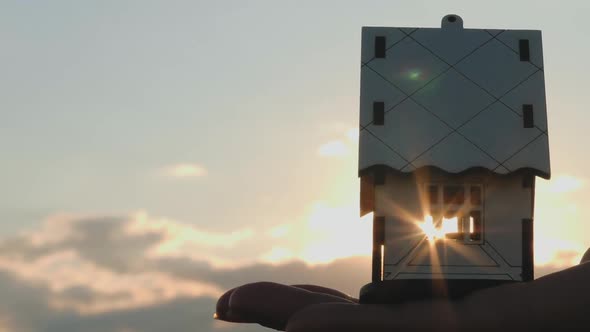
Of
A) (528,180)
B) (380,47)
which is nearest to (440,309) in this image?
(528,180)

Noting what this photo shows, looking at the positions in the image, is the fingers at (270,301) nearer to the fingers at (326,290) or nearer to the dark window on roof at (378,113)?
the fingers at (326,290)

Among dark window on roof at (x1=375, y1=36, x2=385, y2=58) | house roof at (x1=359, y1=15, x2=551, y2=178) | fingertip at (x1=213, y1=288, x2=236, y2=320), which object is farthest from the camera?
dark window on roof at (x1=375, y1=36, x2=385, y2=58)

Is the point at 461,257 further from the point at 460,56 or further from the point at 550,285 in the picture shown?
the point at 460,56

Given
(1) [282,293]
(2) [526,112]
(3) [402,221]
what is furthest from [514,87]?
(1) [282,293]

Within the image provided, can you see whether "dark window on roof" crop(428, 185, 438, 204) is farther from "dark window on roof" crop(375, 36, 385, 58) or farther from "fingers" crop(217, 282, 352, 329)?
"dark window on roof" crop(375, 36, 385, 58)

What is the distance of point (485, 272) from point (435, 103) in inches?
97.0

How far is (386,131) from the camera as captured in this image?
14094 mm

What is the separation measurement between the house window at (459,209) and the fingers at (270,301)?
1777 mm

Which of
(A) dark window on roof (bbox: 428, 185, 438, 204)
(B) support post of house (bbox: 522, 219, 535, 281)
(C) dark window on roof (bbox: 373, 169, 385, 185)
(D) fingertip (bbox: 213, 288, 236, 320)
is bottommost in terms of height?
(D) fingertip (bbox: 213, 288, 236, 320)

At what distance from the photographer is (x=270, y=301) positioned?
13.2 metres

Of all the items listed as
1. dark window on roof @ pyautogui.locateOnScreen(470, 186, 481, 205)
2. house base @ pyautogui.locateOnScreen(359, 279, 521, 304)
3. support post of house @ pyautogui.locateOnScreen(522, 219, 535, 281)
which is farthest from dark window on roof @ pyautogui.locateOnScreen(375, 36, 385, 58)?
house base @ pyautogui.locateOnScreen(359, 279, 521, 304)

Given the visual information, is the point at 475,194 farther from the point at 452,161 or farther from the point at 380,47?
the point at 380,47

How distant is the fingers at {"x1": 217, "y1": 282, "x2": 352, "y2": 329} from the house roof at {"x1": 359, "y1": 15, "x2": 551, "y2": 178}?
6.54 ft

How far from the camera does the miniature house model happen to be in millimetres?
13727
